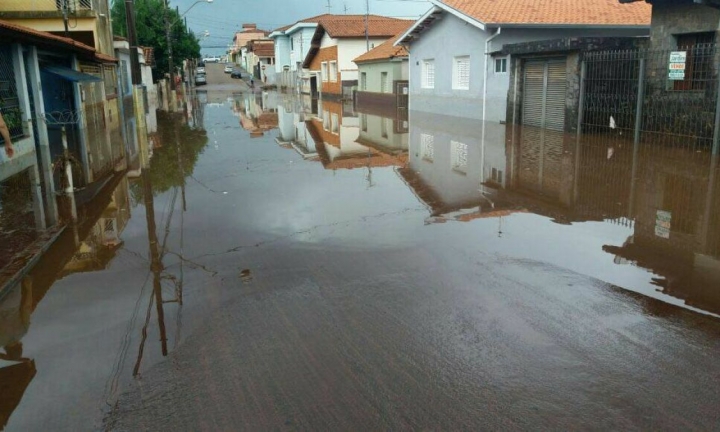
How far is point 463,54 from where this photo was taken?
25.6m

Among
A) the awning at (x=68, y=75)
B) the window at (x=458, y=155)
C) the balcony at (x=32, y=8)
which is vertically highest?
the balcony at (x=32, y=8)

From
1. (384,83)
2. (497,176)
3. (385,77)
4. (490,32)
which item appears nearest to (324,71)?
(384,83)

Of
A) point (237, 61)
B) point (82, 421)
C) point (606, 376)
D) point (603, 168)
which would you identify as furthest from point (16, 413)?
point (237, 61)

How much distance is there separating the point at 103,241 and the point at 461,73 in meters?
20.9

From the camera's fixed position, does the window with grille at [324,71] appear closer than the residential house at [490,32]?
No

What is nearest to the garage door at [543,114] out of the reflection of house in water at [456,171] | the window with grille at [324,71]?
the reflection of house in water at [456,171]

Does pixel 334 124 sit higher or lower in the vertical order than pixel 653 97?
lower

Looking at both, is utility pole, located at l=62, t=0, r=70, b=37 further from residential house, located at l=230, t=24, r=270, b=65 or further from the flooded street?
residential house, located at l=230, t=24, r=270, b=65

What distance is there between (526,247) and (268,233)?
3283 millimetres

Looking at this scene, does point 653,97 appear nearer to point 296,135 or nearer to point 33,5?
point 296,135

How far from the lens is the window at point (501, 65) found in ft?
73.5

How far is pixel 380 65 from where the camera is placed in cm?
3816

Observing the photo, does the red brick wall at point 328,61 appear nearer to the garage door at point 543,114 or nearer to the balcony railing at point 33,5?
the balcony railing at point 33,5

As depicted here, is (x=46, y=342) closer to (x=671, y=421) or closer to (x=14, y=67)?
(x=671, y=421)
